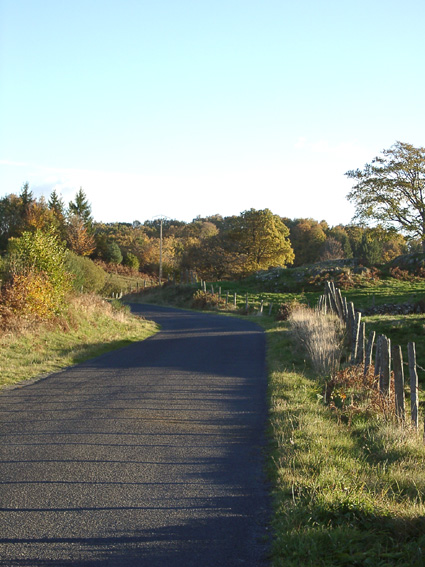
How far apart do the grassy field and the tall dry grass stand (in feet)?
6.86

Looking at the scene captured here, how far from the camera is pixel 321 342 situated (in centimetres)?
1373

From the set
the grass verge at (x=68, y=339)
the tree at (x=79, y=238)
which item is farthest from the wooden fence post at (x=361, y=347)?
the tree at (x=79, y=238)

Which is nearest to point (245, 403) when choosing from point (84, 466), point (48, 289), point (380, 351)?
point (380, 351)

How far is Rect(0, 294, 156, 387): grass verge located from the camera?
1329 cm

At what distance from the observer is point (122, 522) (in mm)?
4730

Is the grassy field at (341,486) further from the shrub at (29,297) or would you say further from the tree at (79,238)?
the tree at (79,238)

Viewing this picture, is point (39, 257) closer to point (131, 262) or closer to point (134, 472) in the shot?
point (134, 472)

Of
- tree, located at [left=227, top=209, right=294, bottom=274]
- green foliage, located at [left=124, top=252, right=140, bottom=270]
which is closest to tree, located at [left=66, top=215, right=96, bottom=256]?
green foliage, located at [left=124, top=252, right=140, bottom=270]

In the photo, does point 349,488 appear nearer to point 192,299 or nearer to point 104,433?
point 104,433

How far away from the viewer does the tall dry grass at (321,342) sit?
1275 centimetres

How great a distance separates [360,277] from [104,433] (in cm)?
3953

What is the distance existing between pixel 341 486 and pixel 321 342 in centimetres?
857

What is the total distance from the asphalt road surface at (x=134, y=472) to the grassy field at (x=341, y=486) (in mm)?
260

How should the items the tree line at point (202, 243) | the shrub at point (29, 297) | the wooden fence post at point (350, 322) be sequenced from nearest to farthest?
the wooden fence post at point (350, 322), the shrub at point (29, 297), the tree line at point (202, 243)
